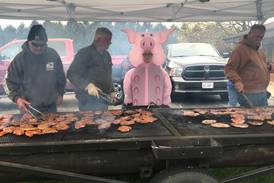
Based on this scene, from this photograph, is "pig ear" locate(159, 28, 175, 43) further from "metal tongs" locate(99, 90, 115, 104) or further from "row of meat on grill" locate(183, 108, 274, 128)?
"row of meat on grill" locate(183, 108, 274, 128)

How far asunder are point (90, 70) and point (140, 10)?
204 centimetres

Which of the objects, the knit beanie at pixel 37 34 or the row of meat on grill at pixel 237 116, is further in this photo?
the knit beanie at pixel 37 34

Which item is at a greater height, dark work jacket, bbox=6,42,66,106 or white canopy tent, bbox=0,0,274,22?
white canopy tent, bbox=0,0,274,22

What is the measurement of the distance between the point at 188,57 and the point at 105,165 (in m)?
8.76

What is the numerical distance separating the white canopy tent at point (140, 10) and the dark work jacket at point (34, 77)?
127 centimetres

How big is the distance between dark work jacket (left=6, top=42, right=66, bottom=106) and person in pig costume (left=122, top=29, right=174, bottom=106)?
98 cm

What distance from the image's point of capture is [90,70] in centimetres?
509

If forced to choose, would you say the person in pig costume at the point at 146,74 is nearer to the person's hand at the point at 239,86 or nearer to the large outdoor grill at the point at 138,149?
the person's hand at the point at 239,86

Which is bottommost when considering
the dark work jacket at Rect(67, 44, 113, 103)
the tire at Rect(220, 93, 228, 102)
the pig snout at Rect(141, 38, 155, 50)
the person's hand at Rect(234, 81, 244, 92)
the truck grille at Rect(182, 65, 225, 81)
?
the tire at Rect(220, 93, 228, 102)

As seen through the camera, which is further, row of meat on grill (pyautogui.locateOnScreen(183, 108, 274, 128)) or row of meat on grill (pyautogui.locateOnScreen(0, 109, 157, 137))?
row of meat on grill (pyautogui.locateOnScreen(183, 108, 274, 128))

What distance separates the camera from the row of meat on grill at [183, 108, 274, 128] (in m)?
3.41

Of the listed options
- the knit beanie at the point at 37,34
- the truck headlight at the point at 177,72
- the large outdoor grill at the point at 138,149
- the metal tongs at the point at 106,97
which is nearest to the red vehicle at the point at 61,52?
the truck headlight at the point at 177,72

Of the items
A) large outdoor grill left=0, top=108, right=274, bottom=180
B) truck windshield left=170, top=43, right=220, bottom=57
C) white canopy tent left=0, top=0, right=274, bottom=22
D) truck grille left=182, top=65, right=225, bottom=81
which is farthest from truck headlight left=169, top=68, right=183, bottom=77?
large outdoor grill left=0, top=108, right=274, bottom=180

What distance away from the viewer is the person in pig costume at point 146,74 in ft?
15.7
